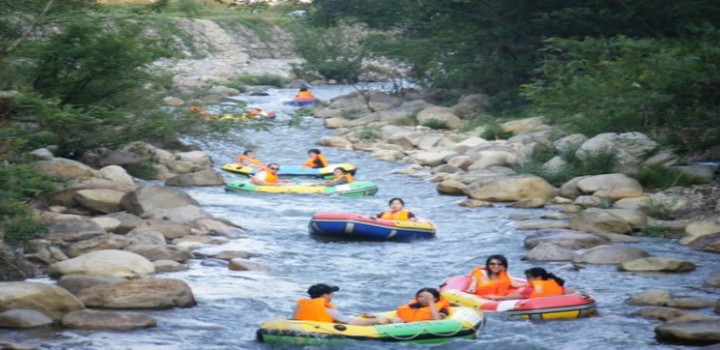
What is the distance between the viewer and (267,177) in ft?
71.9

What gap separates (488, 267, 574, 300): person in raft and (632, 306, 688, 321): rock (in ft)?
2.62

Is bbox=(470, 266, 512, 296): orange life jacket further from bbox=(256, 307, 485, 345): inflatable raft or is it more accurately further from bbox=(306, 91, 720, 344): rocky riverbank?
bbox=(256, 307, 485, 345): inflatable raft

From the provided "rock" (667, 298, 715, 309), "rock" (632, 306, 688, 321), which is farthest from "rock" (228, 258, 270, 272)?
"rock" (667, 298, 715, 309)

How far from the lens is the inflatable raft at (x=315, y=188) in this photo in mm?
20859

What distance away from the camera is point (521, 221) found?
17734 mm

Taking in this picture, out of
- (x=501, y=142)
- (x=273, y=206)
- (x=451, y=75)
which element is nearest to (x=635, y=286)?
(x=273, y=206)

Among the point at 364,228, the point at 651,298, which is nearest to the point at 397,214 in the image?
the point at 364,228

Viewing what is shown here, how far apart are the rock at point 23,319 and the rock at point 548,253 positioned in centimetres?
632

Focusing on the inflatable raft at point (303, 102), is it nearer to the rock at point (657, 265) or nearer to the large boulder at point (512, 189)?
the large boulder at point (512, 189)

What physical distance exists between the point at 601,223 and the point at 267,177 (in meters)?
7.23

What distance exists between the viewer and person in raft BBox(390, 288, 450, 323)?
11344mm

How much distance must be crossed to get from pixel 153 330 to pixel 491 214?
8488mm

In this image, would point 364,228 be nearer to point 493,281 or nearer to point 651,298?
point 493,281

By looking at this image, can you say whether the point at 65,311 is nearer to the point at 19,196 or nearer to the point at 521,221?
the point at 19,196
